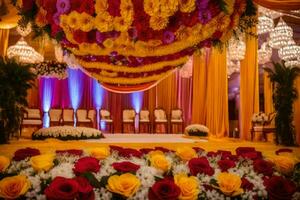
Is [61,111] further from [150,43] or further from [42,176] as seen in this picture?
[42,176]

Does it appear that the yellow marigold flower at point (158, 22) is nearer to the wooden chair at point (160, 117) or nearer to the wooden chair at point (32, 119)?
the wooden chair at point (32, 119)

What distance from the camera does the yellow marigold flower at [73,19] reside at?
7.06 ft

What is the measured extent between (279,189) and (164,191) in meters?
0.43

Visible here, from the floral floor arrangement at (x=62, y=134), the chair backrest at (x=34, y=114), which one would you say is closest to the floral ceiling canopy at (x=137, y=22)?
the floral floor arrangement at (x=62, y=134)

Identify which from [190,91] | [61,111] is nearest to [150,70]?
[61,111]

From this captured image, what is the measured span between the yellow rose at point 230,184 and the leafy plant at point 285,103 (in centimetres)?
621

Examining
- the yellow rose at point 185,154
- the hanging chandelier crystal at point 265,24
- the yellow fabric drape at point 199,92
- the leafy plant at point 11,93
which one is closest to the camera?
the yellow rose at point 185,154

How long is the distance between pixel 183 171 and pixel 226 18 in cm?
135

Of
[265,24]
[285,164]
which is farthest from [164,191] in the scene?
[265,24]

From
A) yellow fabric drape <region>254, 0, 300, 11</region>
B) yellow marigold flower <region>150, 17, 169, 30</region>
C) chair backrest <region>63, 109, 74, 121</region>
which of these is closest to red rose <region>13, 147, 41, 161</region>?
yellow marigold flower <region>150, 17, 169, 30</region>

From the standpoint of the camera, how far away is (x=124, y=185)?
112 centimetres

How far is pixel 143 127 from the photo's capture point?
13523mm

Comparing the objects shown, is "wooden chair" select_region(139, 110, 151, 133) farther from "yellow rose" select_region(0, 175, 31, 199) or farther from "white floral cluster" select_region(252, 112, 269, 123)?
"yellow rose" select_region(0, 175, 31, 199)

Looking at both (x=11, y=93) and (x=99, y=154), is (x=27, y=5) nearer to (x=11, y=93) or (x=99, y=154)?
(x=99, y=154)
